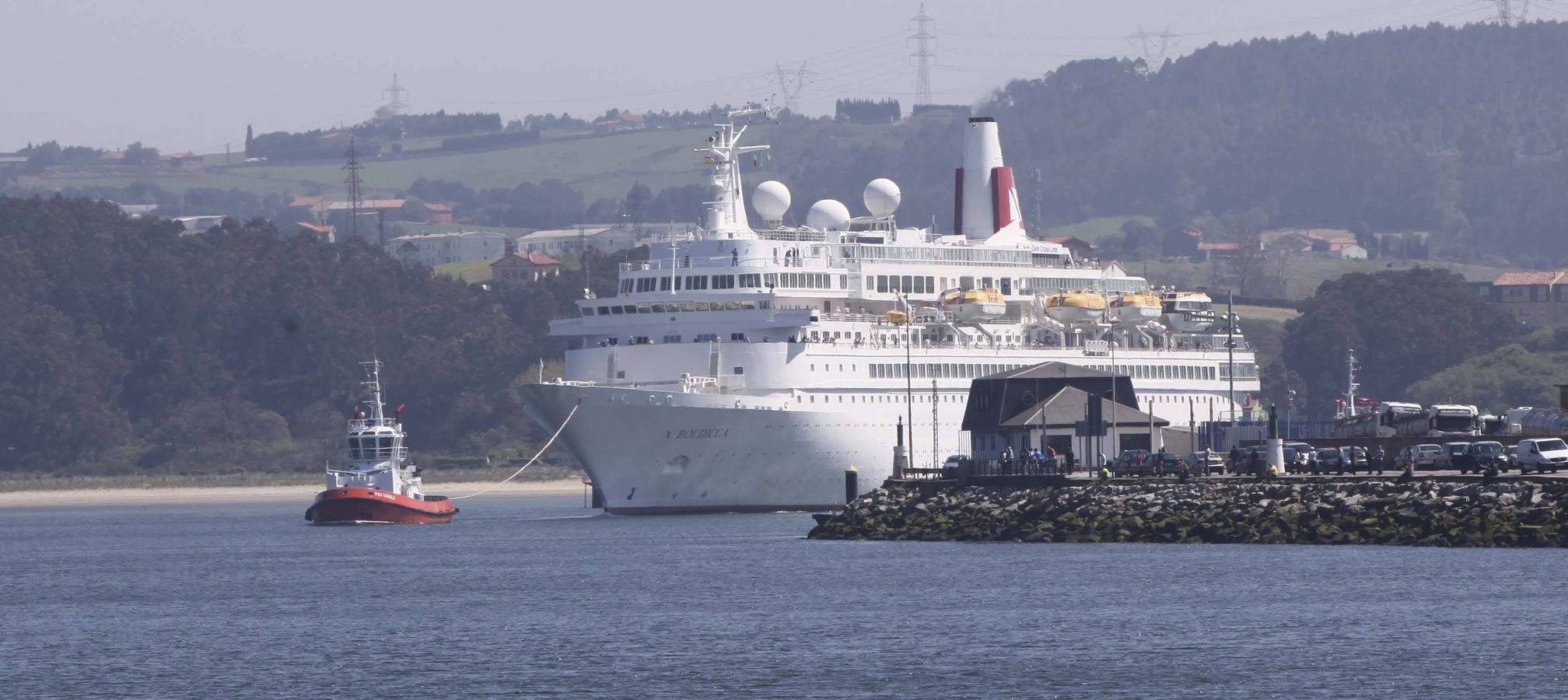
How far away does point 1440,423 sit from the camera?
7738 cm

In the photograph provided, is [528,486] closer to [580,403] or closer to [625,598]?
[580,403]

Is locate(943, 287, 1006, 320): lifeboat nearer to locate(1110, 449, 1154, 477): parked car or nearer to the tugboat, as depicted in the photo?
locate(1110, 449, 1154, 477): parked car

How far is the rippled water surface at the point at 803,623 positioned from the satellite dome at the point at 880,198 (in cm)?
2811

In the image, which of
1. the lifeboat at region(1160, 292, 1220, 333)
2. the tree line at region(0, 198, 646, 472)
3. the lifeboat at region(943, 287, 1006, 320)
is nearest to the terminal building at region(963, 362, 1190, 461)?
the lifeboat at region(943, 287, 1006, 320)

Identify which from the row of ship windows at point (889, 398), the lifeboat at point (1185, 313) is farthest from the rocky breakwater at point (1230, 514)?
the lifeboat at point (1185, 313)

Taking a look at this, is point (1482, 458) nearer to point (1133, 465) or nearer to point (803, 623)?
point (1133, 465)

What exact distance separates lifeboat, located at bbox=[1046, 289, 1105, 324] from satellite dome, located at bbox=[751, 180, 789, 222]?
10729 millimetres

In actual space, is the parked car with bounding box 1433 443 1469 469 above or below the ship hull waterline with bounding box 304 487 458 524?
above

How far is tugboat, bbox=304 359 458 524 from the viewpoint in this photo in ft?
291

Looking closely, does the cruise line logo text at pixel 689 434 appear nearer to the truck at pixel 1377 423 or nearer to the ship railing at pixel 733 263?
the ship railing at pixel 733 263

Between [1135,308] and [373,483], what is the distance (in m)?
29.7

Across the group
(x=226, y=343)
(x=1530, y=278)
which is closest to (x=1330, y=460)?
(x=226, y=343)

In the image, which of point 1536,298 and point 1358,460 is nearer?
point 1358,460

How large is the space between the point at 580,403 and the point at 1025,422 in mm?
14723
